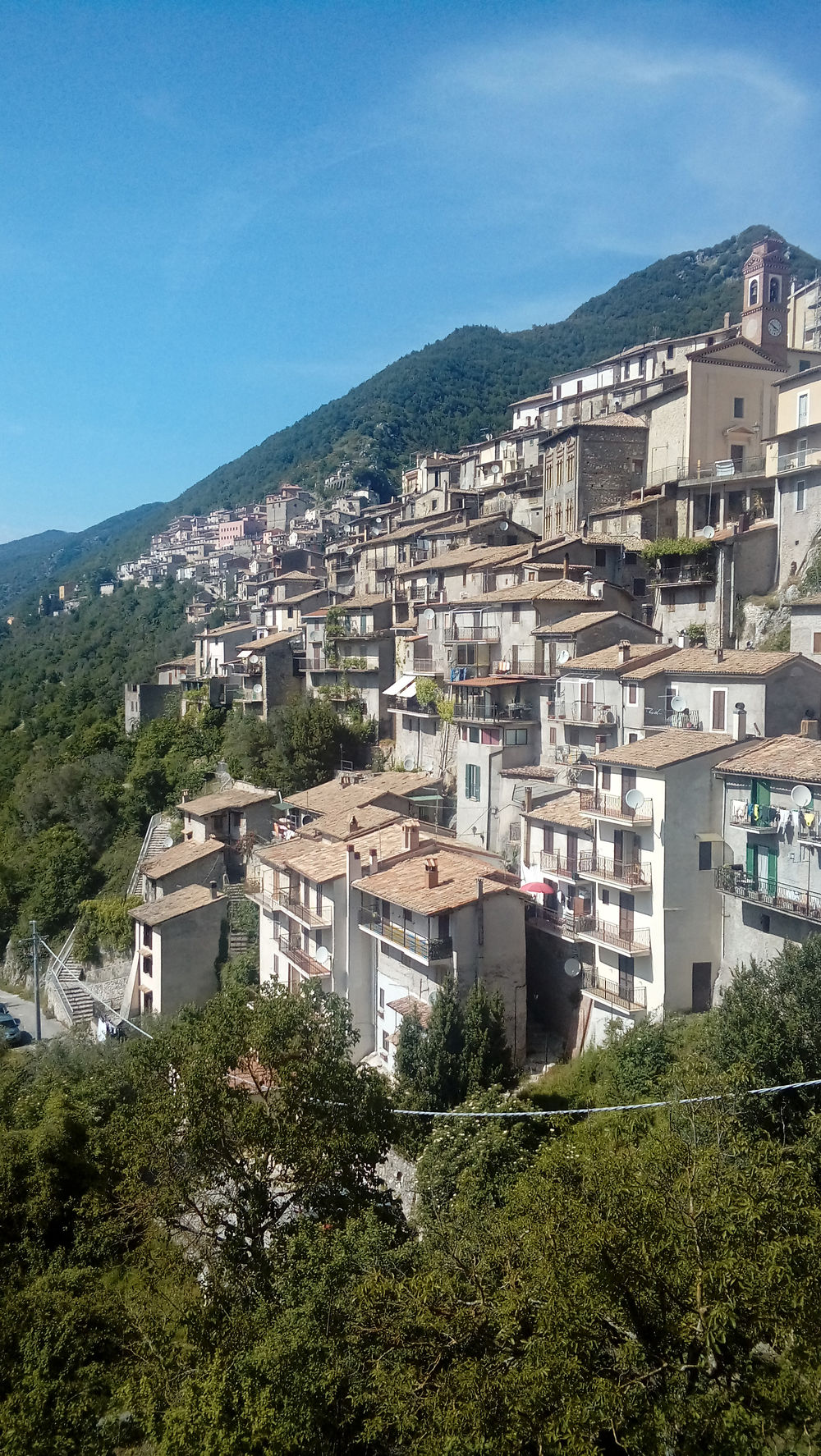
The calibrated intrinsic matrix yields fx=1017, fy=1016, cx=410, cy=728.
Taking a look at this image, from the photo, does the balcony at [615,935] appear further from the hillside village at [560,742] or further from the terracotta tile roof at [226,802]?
the terracotta tile roof at [226,802]

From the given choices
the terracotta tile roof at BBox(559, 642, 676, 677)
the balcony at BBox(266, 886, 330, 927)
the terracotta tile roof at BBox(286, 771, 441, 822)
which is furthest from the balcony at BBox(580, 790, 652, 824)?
the terracotta tile roof at BBox(286, 771, 441, 822)

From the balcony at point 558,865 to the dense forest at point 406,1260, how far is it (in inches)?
230

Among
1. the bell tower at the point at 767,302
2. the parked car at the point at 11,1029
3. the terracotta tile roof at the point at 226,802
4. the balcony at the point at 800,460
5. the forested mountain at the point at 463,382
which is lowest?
the parked car at the point at 11,1029

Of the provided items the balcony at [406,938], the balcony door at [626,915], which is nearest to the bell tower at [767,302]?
the balcony door at [626,915]

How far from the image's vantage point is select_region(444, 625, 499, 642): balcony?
37.1m

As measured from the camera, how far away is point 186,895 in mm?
36562

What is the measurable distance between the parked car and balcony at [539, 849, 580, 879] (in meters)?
21.4

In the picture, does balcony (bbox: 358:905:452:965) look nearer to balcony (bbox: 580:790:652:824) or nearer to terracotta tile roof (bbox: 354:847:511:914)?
terracotta tile roof (bbox: 354:847:511:914)

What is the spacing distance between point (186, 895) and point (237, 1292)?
2255 cm

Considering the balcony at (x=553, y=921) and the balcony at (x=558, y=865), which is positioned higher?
the balcony at (x=558, y=865)

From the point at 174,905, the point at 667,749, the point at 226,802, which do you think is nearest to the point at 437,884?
the point at 667,749

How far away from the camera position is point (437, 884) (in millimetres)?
25156

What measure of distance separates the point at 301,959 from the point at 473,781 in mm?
9190

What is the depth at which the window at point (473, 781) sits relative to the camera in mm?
34156
